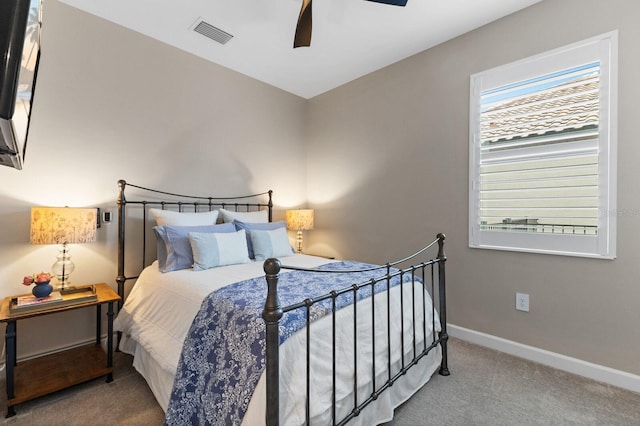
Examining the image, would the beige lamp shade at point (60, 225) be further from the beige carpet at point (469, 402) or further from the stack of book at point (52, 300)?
the beige carpet at point (469, 402)

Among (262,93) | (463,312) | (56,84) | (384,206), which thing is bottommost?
(463,312)

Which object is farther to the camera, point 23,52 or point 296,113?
point 296,113

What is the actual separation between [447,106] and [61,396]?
3650 mm

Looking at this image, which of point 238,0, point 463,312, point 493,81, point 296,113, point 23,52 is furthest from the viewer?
point 296,113

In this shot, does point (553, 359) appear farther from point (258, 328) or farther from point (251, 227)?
point (251, 227)

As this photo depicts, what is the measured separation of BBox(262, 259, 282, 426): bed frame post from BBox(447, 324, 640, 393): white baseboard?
217 cm

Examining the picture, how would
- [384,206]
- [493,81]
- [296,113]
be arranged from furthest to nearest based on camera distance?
1. [296,113]
2. [384,206]
3. [493,81]

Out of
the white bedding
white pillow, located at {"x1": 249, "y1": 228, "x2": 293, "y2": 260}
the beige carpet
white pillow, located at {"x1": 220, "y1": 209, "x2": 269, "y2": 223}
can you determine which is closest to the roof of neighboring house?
the white bedding

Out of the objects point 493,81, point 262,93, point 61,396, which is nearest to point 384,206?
point 493,81

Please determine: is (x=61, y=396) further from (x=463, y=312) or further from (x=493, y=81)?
(x=493, y=81)

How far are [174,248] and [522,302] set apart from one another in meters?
2.75

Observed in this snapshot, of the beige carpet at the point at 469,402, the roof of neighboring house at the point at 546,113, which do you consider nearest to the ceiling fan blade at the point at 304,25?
the roof of neighboring house at the point at 546,113

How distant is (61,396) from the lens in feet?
6.32

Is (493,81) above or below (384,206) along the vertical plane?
above
